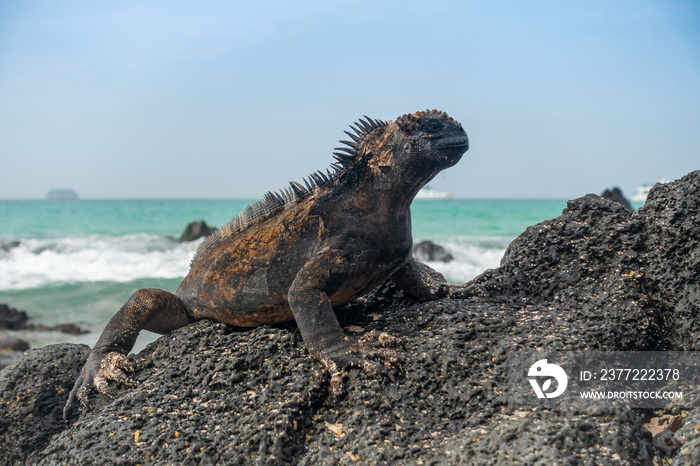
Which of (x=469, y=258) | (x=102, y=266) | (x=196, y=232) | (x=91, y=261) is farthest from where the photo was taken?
(x=196, y=232)

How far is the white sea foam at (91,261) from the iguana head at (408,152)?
15184 mm

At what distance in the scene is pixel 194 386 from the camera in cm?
317

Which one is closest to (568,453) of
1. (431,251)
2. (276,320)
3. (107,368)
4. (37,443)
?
(276,320)

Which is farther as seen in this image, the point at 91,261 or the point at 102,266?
the point at 91,261

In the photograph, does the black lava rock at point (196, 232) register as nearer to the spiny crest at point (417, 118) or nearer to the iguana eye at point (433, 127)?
the spiny crest at point (417, 118)

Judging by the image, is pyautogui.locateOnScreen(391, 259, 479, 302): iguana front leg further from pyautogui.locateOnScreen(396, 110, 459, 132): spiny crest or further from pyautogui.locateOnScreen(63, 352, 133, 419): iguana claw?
pyautogui.locateOnScreen(63, 352, 133, 419): iguana claw

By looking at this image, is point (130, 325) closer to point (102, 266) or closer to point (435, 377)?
point (435, 377)

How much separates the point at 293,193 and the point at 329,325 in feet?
3.45

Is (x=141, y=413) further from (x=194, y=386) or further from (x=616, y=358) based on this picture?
(x=616, y=358)

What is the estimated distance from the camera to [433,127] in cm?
335

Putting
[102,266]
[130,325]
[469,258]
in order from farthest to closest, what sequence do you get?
[469,258] < [102,266] < [130,325]

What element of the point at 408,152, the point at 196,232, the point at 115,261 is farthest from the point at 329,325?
the point at 196,232

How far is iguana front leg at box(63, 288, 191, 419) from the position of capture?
12.0 feet

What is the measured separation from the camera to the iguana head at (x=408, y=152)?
3.33 metres
